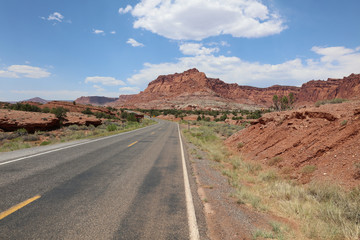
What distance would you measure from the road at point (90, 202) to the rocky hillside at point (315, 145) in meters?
4.46

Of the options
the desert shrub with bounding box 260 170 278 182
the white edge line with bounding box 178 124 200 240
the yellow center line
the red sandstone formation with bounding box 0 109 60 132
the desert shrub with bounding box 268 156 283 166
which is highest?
the red sandstone formation with bounding box 0 109 60 132

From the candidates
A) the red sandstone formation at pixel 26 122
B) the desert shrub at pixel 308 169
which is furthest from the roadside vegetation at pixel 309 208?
the red sandstone formation at pixel 26 122

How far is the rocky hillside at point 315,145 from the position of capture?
5.95m

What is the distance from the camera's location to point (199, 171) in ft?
24.7

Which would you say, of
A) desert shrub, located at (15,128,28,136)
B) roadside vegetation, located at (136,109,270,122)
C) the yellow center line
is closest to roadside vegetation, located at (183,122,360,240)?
the yellow center line

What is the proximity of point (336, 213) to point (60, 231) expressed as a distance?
5.02 meters

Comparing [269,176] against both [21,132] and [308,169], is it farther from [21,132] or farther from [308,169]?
[21,132]

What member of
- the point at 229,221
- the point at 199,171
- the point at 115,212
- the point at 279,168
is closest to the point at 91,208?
the point at 115,212

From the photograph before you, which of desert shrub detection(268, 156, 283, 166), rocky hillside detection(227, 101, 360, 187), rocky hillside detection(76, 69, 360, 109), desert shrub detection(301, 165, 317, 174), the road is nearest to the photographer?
the road

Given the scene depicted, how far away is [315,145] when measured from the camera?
761 centimetres

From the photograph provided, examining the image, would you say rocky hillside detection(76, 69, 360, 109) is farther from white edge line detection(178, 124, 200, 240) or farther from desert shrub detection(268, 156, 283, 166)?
white edge line detection(178, 124, 200, 240)

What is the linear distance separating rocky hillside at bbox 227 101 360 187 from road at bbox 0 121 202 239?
4459 mm

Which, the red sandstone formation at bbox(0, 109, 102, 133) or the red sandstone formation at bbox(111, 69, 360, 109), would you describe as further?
the red sandstone formation at bbox(111, 69, 360, 109)

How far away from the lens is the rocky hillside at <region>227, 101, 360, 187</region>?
595 centimetres
